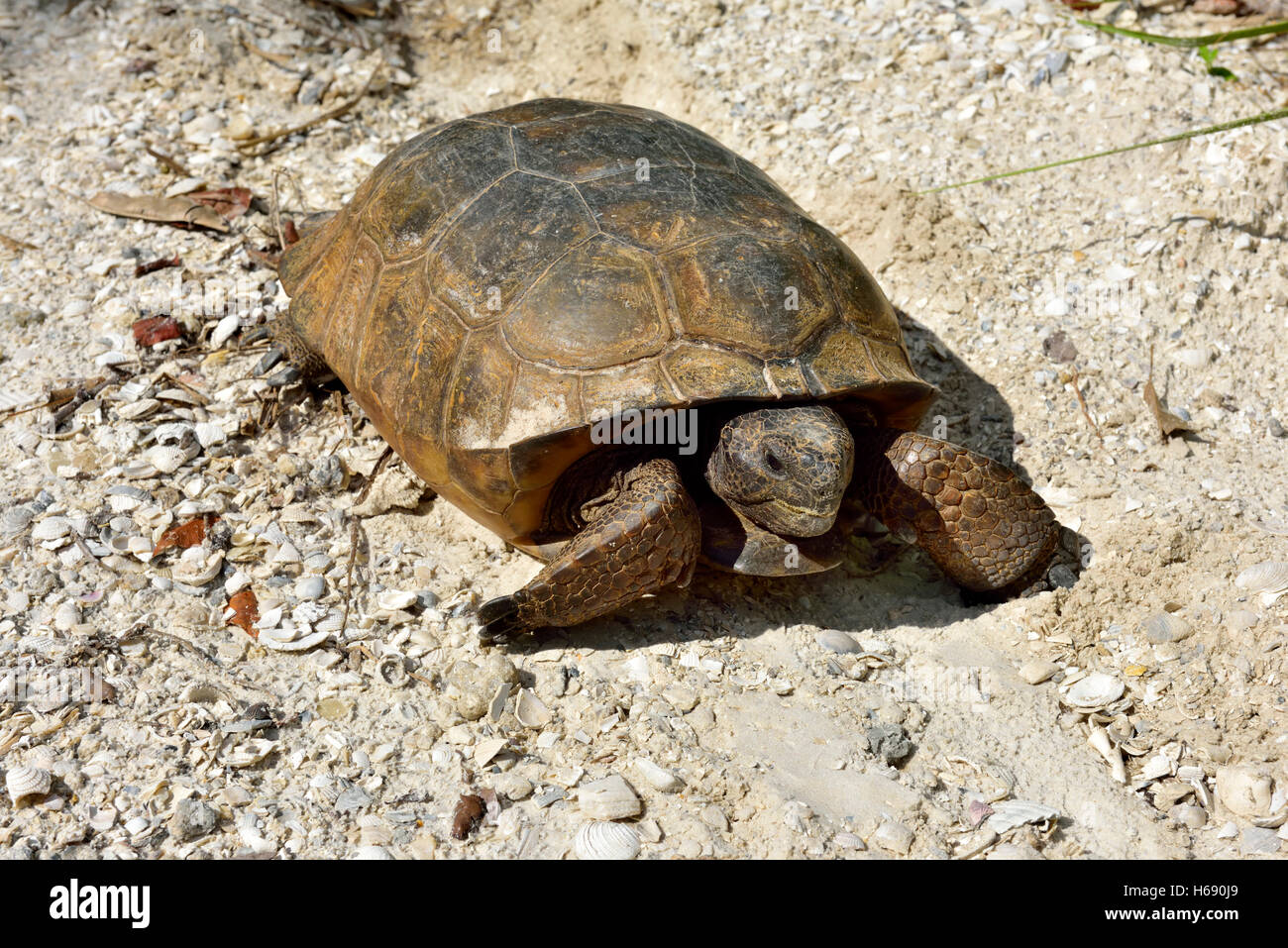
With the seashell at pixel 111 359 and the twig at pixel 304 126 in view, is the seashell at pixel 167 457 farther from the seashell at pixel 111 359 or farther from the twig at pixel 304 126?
the twig at pixel 304 126

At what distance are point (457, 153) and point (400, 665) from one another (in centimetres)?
189

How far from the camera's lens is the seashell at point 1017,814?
9.31ft

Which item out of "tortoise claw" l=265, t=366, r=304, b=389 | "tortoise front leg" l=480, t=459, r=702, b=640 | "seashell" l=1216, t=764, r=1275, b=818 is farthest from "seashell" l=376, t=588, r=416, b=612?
"seashell" l=1216, t=764, r=1275, b=818

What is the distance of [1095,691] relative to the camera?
10.8 ft

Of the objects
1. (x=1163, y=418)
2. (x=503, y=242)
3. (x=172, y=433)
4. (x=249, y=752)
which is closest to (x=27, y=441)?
(x=172, y=433)

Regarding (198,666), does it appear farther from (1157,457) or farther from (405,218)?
(1157,457)

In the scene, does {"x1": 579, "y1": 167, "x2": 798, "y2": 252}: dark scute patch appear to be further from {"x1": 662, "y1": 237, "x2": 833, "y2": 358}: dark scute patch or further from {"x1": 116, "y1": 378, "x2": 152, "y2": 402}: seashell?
{"x1": 116, "y1": 378, "x2": 152, "y2": 402}: seashell

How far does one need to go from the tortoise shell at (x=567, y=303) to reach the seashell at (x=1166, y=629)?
1051 mm

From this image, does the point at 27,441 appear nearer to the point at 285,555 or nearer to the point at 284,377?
the point at 284,377

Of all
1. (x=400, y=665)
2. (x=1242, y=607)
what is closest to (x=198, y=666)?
(x=400, y=665)

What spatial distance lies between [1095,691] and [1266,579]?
721 millimetres

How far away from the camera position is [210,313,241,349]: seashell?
436 cm

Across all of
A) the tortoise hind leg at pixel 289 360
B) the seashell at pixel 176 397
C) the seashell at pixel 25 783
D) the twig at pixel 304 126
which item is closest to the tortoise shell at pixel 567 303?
the tortoise hind leg at pixel 289 360

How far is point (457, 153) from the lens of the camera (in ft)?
12.4
